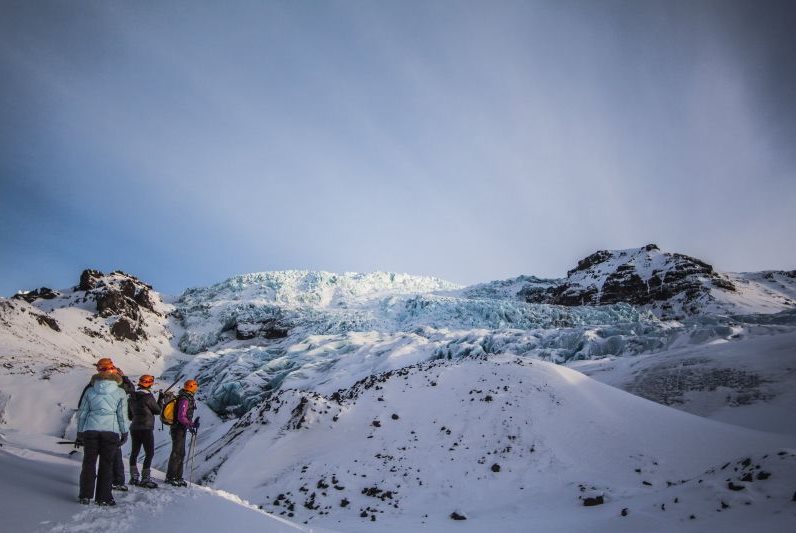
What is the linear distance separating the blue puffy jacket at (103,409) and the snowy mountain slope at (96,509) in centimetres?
88

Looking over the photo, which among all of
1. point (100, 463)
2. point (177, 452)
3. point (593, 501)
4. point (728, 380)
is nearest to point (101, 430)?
point (100, 463)

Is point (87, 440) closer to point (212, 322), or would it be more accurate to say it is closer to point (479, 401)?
point (479, 401)

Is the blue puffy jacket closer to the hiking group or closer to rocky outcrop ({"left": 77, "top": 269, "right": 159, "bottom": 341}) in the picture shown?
the hiking group

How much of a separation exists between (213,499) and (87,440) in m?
2.12

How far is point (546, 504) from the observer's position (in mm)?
10688

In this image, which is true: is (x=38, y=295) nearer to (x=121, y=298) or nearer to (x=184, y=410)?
(x=121, y=298)

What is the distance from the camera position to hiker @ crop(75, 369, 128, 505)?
5473 mm

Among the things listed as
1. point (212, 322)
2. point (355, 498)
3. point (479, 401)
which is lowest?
point (355, 498)

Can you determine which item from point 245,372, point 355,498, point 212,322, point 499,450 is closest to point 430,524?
point 355,498

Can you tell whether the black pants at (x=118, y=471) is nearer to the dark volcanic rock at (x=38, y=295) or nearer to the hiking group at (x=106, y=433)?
the hiking group at (x=106, y=433)

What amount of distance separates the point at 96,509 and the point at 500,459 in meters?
11.7

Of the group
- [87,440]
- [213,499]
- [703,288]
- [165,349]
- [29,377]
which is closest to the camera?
[87,440]

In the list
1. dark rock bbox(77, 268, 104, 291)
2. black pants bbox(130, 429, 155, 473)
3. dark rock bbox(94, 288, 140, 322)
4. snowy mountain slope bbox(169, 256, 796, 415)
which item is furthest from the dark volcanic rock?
black pants bbox(130, 429, 155, 473)

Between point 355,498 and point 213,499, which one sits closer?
point 213,499
